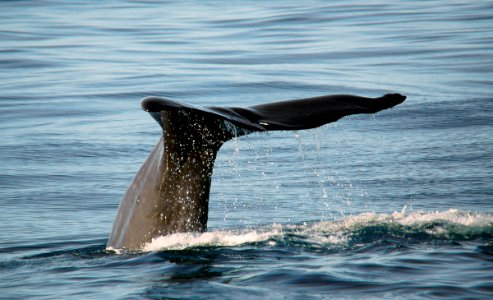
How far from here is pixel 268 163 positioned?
34.9 ft

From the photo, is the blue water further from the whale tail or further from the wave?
the whale tail

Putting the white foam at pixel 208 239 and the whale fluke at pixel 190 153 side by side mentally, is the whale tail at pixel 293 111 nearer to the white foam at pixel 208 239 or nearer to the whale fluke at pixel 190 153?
the whale fluke at pixel 190 153

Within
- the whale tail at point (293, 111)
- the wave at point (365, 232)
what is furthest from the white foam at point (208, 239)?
the whale tail at point (293, 111)

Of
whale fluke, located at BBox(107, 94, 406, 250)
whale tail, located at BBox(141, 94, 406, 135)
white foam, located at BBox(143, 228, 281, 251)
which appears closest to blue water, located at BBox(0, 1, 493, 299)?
white foam, located at BBox(143, 228, 281, 251)

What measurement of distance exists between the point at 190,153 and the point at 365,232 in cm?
150

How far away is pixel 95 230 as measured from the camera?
26.2 feet

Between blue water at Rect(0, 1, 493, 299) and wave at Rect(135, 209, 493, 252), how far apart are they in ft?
0.07

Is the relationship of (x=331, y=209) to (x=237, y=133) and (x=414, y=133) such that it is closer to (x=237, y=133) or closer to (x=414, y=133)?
(x=237, y=133)

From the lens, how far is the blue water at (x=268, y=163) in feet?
19.6

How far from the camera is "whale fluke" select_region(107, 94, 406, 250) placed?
569 cm

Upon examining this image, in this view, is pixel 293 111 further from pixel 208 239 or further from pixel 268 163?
pixel 268 163

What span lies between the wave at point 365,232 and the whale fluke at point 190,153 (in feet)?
0.72

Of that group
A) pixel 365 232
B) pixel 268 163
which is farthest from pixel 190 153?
pixel 268 163

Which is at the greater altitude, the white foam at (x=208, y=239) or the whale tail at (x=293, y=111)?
the whale tail at (x=293, y=111)
